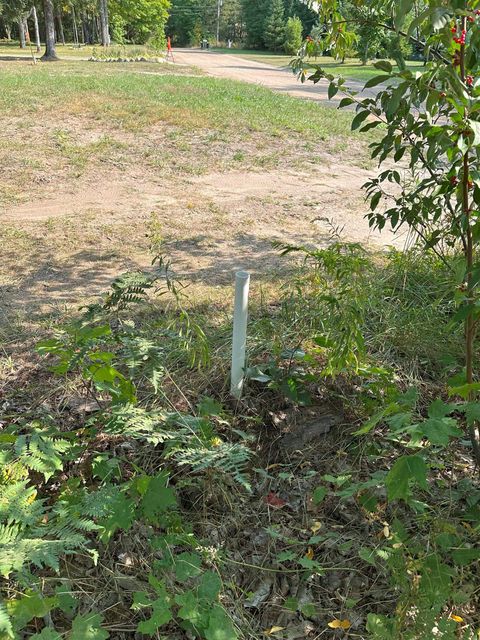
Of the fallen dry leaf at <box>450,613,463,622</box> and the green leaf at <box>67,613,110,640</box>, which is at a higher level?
the green leaf at <box>67,613,110,640</box>

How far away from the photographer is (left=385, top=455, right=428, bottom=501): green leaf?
1.56 meters

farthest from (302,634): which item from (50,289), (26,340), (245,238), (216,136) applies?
(216,136)

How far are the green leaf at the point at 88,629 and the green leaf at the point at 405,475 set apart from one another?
92cm

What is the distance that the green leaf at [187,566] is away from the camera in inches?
69.7

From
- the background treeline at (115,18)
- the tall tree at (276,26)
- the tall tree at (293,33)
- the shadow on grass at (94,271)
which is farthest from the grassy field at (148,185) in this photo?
the tall tree at (276,26)

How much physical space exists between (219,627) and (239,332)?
119 cm

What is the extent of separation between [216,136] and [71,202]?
3.55 meters

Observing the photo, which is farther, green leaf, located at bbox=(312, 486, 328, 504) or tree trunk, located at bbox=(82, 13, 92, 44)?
tree trunk, located at bbox=(82, 13, 92, 44)

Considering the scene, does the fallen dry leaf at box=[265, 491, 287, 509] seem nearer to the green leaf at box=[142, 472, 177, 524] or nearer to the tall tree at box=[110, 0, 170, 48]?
the green leaf at box=[142, 472, 177, 524]

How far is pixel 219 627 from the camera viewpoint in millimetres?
1613

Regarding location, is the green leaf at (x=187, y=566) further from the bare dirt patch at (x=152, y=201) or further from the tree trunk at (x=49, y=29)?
the tree trunk at (x=49, y=29)

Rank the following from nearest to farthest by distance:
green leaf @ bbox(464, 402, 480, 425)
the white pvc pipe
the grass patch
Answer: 1. green leaf @ bbox(464, 402, 480, 425)
2. the white pvc pipe
3. the grass patch

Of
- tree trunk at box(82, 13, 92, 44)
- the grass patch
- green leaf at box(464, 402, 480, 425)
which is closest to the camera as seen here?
green leaf at box(464, 402, 480, 425)

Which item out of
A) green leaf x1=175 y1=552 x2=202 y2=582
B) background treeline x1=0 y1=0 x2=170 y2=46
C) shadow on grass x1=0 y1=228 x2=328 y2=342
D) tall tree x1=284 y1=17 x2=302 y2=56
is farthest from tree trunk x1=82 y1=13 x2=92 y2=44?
green leaf x1=175 y1=552 x2=202 y2=582
